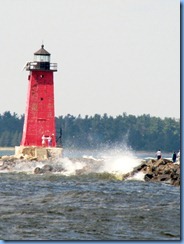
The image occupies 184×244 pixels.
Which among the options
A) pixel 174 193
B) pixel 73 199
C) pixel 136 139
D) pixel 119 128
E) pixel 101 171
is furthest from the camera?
pixel 119 128

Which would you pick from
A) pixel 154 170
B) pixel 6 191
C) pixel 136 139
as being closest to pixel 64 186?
pixel 6 191

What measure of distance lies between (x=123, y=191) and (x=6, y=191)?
12.6 ft

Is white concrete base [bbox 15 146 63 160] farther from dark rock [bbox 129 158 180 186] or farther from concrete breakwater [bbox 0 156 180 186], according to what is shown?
dark rock [bbox 129 158 180 186]

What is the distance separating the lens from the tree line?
9788 centimetres

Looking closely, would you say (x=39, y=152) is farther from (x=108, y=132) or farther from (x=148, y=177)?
(x=108, y=132)

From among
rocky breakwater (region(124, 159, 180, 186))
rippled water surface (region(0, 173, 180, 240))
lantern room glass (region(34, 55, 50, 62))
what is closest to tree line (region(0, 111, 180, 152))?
lantern room glass (region(34, 55, 50, 62))

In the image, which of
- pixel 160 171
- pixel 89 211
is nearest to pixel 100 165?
pixel 160 171

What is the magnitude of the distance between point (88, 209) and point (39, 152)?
26107mm

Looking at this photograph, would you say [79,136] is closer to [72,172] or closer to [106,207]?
[72,172]

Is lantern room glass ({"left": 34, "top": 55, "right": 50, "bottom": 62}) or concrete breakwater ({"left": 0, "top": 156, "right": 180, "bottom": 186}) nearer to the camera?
concrete breakwater ({"left": 0, "top": 156, "right": 180, "bottom": 186})

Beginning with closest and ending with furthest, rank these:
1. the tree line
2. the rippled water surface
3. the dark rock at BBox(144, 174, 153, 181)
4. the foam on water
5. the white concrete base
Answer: the rippled water surface < the dark rock at BBox(144, 174, 153, 181) < the foam on water < the white concrete base < the tree line

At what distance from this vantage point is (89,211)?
2442cm

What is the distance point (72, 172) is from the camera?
140 ft

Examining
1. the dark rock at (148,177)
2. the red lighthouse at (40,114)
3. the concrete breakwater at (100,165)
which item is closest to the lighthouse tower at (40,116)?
the red lighthouse at (40,114)
